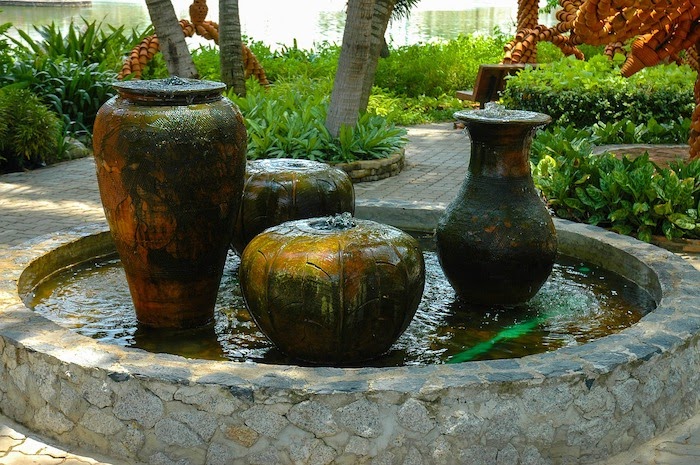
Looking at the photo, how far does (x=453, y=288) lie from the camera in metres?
5.68

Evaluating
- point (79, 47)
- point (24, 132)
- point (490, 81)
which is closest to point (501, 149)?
point (24, 132)

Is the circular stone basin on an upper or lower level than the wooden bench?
lower

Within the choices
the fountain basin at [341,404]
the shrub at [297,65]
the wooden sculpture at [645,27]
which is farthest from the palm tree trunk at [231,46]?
the fountain basin at [341,404]

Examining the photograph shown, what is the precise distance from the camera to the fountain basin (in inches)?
154

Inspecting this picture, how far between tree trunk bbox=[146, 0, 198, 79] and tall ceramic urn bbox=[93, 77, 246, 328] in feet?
21.7

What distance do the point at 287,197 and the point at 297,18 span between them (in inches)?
1427

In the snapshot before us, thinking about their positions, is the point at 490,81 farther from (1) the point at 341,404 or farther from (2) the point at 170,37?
(1) the point at 341,404

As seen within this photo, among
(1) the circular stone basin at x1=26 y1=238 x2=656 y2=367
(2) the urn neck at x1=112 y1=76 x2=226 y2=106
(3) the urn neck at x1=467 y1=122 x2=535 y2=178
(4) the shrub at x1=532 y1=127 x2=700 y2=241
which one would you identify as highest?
(2) the urn neck at x1=112 y1=76 x2=226 y2=106

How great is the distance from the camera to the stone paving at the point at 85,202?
13.7ft

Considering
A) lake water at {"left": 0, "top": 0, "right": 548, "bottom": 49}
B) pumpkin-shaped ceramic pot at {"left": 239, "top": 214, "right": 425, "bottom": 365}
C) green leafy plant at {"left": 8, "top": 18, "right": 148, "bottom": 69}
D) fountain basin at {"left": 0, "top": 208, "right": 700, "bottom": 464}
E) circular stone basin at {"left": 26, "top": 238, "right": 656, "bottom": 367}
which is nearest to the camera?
fountain basin at {"left": 0, "top": 208, "right": 700, "bottom": 464}

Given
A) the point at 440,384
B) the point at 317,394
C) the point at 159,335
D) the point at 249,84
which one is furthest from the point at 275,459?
the point at 249,84

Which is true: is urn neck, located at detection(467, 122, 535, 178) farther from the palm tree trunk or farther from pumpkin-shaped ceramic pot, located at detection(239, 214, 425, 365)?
the palm tree trunk

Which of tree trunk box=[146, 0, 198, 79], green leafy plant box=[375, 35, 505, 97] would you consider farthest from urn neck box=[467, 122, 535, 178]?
green leafy plant box=[375, 35, 505, 97]

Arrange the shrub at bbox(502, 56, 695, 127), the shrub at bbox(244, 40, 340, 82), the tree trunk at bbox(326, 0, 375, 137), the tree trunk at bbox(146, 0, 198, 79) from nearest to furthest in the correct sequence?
the tree trunk at bbox(326, 0, 375, 137), the tree trunk at bbox(146, 0, 198, 79), the shrub at bbox(502, 56, 695, 127), the shrub at bbox(244, 40, 340, 82)
